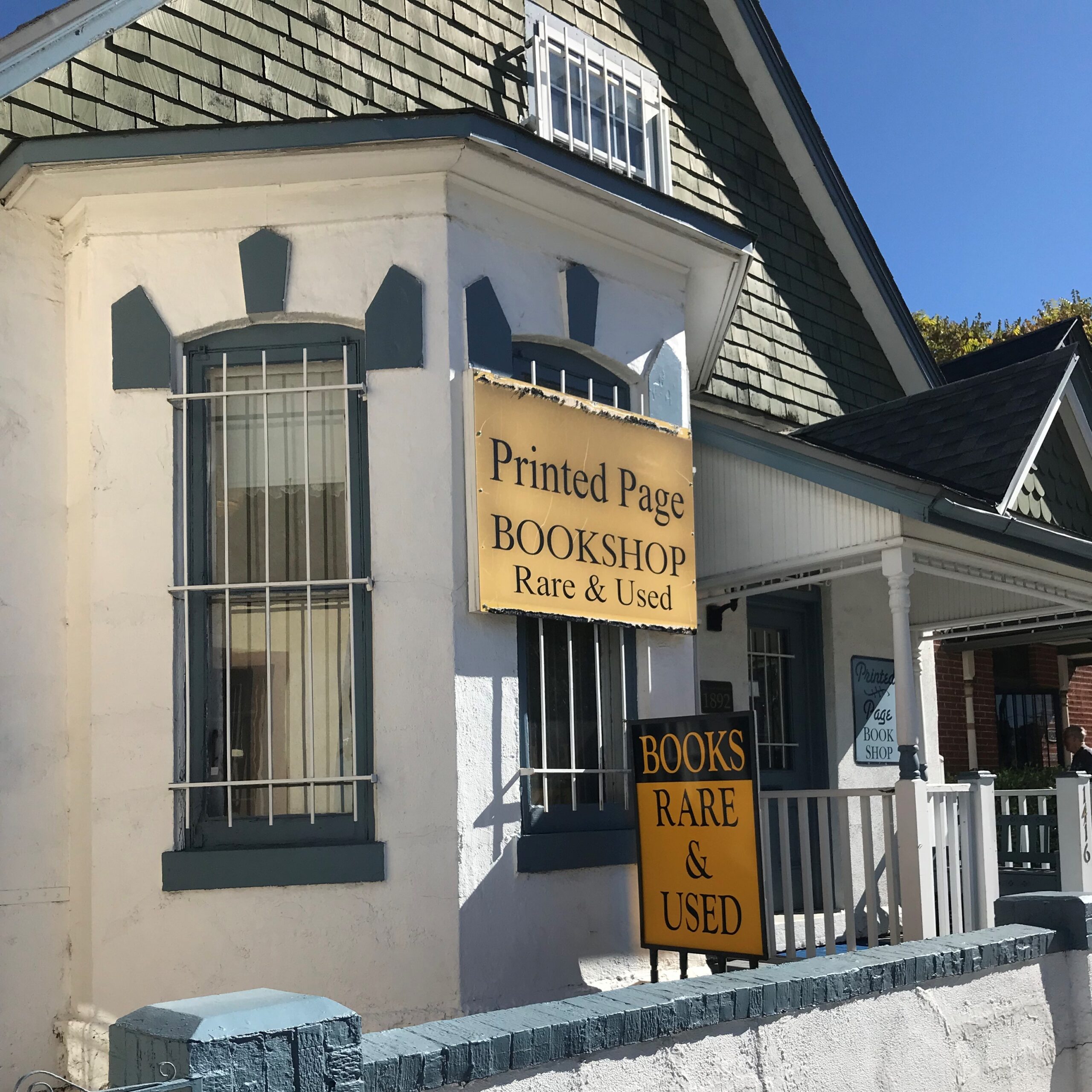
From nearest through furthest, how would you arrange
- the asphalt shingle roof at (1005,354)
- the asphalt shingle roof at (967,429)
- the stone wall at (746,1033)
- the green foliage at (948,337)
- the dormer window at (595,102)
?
1. the stone wall at (746,1033)
2. the asphalt shingle roof at (967,429)
3. the dormer window at (595,102)
4. the asphalt shingle roof at (1005,354)
5. the green foliage at (948,337)

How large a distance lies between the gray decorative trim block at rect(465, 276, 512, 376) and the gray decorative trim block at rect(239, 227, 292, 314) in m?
0.87

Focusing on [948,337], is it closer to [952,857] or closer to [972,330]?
[972,330]

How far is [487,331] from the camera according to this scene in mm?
6480

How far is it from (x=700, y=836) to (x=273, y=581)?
7.52 ft

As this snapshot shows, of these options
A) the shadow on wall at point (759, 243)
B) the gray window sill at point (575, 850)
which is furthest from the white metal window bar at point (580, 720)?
the shadow on wall at point (759, 243)

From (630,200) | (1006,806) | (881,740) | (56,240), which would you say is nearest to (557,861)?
(630,200)

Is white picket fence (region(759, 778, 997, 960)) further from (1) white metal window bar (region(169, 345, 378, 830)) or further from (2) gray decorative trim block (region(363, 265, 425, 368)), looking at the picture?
(2) gray decorative trim block (region(363, 265, 425, 368))

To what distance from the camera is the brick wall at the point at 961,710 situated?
44.4 feet

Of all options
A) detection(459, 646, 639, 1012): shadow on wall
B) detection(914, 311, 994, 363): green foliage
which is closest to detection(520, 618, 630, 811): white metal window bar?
detection(459, 646, 639, 1012): shadow on wall

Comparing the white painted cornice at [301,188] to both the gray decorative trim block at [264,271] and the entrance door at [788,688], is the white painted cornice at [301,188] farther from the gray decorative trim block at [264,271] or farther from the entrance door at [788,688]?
the entrance door at [788,688]

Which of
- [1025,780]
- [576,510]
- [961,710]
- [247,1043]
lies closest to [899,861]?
[576,510]

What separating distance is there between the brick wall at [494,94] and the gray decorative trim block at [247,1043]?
434 centimetres

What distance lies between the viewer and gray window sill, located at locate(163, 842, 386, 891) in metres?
5.82

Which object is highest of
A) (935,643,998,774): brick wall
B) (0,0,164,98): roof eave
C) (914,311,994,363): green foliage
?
(914,311,994,363): green foliage
